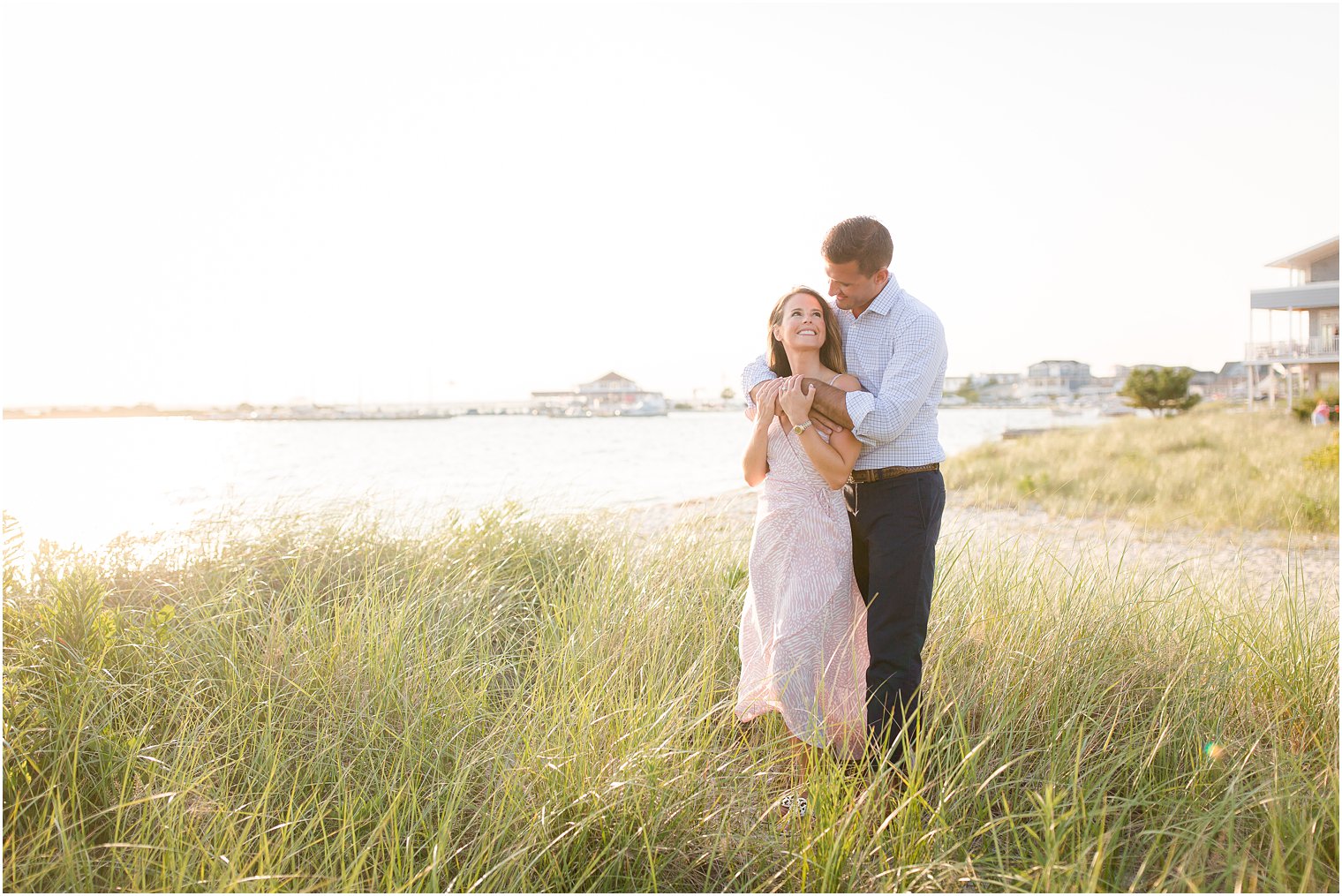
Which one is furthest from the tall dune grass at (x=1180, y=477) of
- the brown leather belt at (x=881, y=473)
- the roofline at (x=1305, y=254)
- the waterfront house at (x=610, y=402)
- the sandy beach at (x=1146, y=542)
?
the waterfront house at (x=610, y=402)

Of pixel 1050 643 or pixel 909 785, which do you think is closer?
pixel 909 785

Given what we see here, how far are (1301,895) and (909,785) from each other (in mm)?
958

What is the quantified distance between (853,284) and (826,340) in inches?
9.2

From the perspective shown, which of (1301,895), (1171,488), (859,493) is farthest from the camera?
(1171,488)

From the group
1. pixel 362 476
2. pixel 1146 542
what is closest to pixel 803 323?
pixel 1146 542

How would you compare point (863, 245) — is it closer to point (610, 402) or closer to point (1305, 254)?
point (1305, 254)

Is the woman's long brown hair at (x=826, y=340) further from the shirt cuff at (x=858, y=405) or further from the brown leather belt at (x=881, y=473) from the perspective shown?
the brown leather belt at (x=881, y=473)

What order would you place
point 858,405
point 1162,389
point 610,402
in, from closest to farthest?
point 858,405
point 1162,389
point 610,402

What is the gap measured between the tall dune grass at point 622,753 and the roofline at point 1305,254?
1585 inches

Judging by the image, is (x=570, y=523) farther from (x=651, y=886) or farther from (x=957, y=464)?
(x=957, y=464)

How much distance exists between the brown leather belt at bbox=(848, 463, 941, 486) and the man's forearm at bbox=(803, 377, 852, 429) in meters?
0.23

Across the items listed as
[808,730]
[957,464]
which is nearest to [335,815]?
[808,730]

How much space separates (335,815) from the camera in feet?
9.19

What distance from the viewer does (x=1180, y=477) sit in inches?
589
